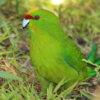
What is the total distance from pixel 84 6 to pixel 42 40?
193 centimetres

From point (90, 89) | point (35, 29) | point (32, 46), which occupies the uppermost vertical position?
point (35, 29)

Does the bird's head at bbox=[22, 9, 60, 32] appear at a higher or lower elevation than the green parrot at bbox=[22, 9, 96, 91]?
higher

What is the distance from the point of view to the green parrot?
5.90 feet

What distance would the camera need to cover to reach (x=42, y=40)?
1.86 meters

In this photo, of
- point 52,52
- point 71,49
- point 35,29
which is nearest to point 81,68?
point 71,49

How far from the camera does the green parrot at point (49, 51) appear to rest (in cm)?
180

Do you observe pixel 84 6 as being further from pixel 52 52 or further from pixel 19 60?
pixel 52 52

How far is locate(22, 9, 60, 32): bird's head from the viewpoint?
74.5 inches

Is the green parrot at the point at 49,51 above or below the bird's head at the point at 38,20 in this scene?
below

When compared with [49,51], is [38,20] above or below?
above

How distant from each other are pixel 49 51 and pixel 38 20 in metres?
0.30

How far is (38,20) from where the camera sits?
189 cm

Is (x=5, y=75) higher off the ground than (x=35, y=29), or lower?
lower

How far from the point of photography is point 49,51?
1799mm
